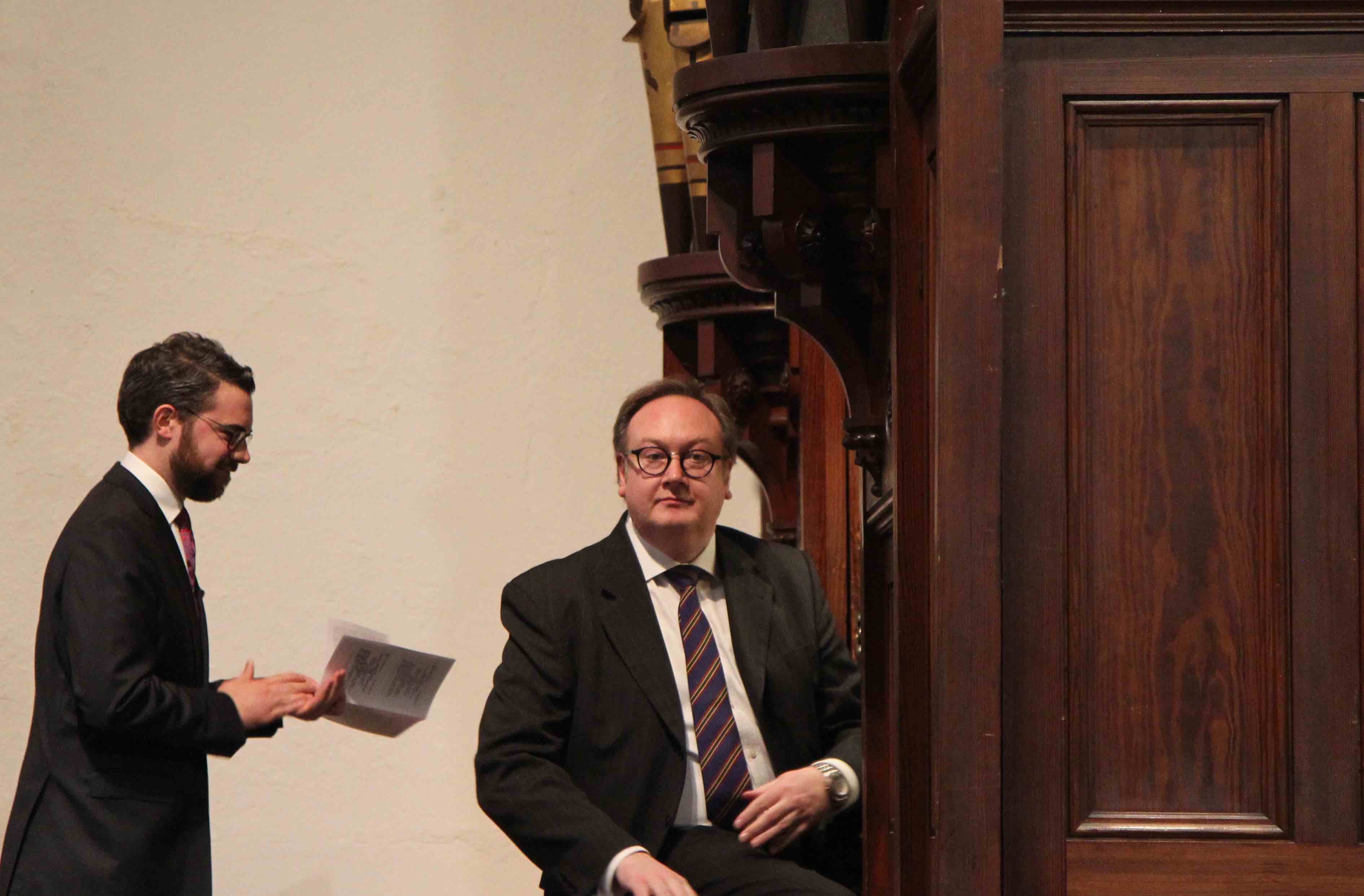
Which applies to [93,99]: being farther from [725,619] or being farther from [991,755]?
[991,755]

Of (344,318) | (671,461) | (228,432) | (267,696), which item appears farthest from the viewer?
(344,318)

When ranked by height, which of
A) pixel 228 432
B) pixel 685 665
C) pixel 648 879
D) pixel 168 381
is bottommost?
pixel 648 879

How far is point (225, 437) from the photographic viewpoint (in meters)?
3.77

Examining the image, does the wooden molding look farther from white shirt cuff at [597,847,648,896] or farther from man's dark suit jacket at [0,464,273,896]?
man's dark suit jacket at [0,464,273,896]

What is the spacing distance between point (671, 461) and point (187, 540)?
1.19m

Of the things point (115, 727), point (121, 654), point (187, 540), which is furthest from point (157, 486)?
point (115, 727)

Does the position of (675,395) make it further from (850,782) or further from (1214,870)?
(1214,870)

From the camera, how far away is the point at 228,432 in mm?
3771

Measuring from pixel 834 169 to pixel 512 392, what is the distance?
3.13 metres

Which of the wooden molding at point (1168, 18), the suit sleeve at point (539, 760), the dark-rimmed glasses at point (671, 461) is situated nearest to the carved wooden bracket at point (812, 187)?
the dark-rimmed glasses at point (671, 461)

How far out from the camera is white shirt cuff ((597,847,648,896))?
2740 millimetres

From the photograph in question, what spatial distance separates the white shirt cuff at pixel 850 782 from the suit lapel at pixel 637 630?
0.29 metres

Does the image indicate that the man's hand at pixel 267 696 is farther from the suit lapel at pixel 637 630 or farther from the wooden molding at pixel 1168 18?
the wooden molding at pixel 1168 18

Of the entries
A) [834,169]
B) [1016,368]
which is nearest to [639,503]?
[834,169]
